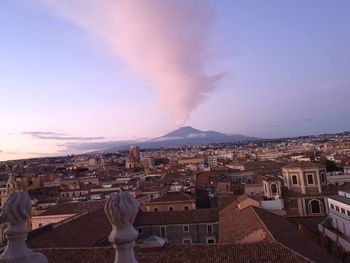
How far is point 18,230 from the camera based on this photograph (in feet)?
9.79

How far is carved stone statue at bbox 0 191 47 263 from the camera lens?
291 centimetres

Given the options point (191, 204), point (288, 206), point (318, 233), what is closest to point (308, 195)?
point (288, 206)

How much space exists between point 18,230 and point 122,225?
0.79 meters

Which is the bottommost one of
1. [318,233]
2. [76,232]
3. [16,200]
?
[318,233]

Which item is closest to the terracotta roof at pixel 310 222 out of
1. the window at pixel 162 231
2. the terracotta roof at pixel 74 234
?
the window at pixel 162 231

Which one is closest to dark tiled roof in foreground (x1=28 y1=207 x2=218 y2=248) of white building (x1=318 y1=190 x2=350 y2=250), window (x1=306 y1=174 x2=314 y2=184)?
white building (x1=318 y1=190 x2=350 y2=250)

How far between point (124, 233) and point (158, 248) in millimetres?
15384

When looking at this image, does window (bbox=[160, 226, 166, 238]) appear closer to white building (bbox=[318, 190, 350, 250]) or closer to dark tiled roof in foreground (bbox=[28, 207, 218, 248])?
dark tiled roof in foreground (bbox=[28, 207, 218, 248])

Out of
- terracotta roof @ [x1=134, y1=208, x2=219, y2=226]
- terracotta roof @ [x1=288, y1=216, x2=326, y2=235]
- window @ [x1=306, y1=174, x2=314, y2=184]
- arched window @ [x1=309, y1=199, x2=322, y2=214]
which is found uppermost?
window @ [x1=306, y1=174, x2=314, y2=184]

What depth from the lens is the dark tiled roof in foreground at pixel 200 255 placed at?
15.1 m

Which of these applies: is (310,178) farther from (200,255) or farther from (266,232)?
(200,255)

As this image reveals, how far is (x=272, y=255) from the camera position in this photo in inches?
597

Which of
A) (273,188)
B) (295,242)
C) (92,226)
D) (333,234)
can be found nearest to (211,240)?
(333,234)

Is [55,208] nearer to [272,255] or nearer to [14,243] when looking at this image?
[272,255]
